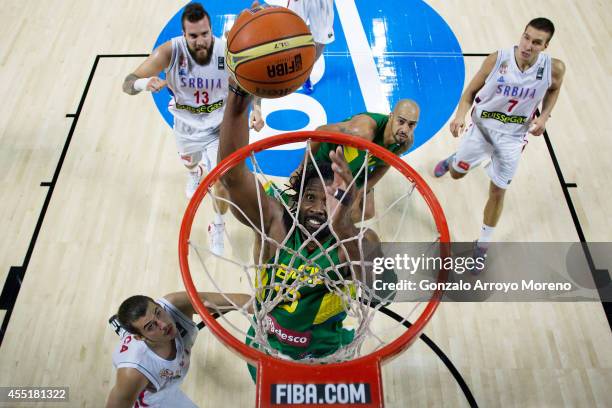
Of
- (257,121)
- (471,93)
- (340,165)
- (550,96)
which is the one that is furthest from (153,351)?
(550,96)

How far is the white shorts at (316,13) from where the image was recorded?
455 cm

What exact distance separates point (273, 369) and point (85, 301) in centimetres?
221

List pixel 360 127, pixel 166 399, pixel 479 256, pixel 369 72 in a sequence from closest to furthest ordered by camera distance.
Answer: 1. pixel 166 399
2. pixel 360 127
3. pixel 479 256
4. pixel 369 72

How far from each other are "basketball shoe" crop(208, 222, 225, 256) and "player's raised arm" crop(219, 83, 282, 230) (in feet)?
3.49

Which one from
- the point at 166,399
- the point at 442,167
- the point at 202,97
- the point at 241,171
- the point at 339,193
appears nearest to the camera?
the point at 241,171

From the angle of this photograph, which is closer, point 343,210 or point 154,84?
point 343,210

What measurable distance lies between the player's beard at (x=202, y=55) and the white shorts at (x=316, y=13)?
1.23 metres

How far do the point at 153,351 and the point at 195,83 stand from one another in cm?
178

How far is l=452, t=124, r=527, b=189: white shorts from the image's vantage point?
3729 millimetres

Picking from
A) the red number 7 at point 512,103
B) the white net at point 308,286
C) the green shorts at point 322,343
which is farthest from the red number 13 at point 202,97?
the red number 7 at point 512,103

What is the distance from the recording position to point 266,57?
2318mm

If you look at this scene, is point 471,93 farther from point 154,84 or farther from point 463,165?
point 154,84

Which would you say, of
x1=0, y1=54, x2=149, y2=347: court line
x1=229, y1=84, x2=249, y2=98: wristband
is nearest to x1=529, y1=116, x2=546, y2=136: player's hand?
x1=229, y1=84, x2=249, y2=98: wristband

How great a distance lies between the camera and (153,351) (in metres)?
2.78
